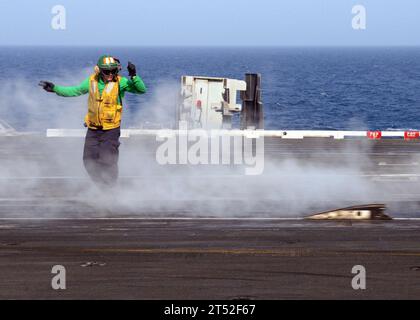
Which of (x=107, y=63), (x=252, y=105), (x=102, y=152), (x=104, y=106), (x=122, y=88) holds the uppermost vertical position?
(x=252, y=105)

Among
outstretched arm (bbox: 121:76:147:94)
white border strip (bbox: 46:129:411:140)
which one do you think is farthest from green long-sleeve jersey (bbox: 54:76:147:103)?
white border strip (bbox: 46:129:411:140)

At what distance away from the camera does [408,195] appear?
15766mm

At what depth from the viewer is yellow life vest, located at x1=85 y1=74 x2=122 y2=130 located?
14.1m

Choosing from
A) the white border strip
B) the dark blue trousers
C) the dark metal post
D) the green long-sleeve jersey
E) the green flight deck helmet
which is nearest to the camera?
the green flight deck helmet

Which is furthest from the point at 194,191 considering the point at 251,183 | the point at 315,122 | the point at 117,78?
the point at 315,122

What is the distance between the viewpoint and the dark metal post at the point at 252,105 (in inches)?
1078

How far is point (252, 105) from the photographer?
27578mm

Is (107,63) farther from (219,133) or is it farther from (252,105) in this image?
(252,105)

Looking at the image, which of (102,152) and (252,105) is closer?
(102,152)

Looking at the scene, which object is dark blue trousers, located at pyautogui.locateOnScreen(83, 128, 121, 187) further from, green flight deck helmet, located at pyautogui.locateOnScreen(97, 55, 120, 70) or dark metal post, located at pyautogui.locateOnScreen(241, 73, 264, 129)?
dark metal post, located at pyautogui.locateOnScreen(241, 73, 264, 129)

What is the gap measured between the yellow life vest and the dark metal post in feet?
43.1

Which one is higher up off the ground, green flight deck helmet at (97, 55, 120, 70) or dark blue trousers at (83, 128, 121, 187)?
green flight deck helmet at (97, 55, 120, 70)

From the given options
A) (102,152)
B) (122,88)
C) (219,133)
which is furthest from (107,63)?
(219,133)

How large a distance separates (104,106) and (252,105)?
44.9 feet
